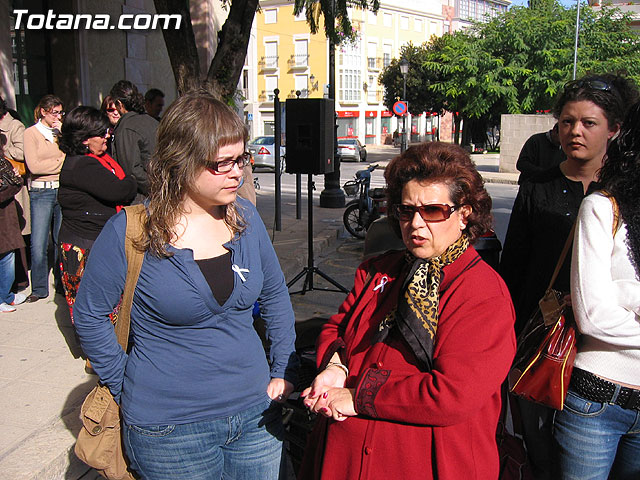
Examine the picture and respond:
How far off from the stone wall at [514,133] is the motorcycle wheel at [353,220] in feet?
41.7

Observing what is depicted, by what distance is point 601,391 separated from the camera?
1.81m

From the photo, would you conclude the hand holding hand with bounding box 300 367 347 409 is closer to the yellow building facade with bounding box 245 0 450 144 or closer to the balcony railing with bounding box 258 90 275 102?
the yellow building facade with bounding box 245 0 450 144

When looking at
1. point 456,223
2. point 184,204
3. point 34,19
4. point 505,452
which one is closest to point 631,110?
point 456,223

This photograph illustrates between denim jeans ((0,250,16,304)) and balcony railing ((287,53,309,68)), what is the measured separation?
4955 centimetres

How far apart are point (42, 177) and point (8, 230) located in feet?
2.14

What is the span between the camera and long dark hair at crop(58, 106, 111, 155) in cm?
377

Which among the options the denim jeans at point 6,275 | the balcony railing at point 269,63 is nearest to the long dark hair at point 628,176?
the denim jeans at point 6,275

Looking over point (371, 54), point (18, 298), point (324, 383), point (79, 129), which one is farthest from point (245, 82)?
point (324, 383)

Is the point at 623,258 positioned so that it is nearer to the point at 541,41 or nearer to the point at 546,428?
the point at 546,428

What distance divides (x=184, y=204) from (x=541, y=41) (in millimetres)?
27862

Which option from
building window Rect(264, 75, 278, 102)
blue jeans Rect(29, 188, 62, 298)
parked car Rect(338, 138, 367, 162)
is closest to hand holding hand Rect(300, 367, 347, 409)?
blue jeans Rect(29, 188, 62, 298)

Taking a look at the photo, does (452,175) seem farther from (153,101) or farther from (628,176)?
(153,101)

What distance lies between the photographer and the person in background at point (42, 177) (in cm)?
515

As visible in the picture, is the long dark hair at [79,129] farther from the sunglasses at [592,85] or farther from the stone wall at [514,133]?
the stone wall at [514,133]
